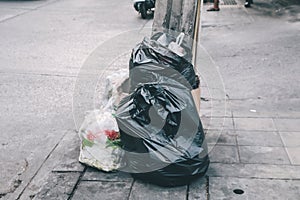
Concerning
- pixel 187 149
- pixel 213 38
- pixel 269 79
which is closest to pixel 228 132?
pixel 187 149

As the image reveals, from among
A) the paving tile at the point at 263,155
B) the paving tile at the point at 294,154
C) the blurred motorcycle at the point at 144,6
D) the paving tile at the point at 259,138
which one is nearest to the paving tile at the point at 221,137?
the paving tile at the point at 259,138

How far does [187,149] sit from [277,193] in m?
0.71

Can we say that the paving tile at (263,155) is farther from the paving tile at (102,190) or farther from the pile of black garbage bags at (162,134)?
the paving tile at (102,190)

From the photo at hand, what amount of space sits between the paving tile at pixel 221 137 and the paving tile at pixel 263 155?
17 cm

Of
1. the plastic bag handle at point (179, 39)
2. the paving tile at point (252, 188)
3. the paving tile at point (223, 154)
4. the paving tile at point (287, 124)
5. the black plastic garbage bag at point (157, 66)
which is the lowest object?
the paving tile at point (287, 124)

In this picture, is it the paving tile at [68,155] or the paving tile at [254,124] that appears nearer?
the paving tile at [68,155]

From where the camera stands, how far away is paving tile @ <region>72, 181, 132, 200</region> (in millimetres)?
3295

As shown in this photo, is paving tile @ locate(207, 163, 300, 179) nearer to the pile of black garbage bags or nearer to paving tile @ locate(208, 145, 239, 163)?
paving tile @ locate(208, 145, 239, 163)

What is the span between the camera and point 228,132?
4.34 m

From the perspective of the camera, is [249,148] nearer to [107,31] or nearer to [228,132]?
[228,132]

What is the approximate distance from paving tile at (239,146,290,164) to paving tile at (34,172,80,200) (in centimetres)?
139

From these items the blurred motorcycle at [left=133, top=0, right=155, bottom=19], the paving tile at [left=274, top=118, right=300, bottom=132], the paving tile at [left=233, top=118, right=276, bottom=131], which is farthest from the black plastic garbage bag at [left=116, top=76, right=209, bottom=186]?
the blurred motorcycle at [left=133, top=0, right=155, bottom=19]

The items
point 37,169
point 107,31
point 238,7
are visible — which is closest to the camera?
point 37,169

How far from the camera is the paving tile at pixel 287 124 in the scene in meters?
4.40
